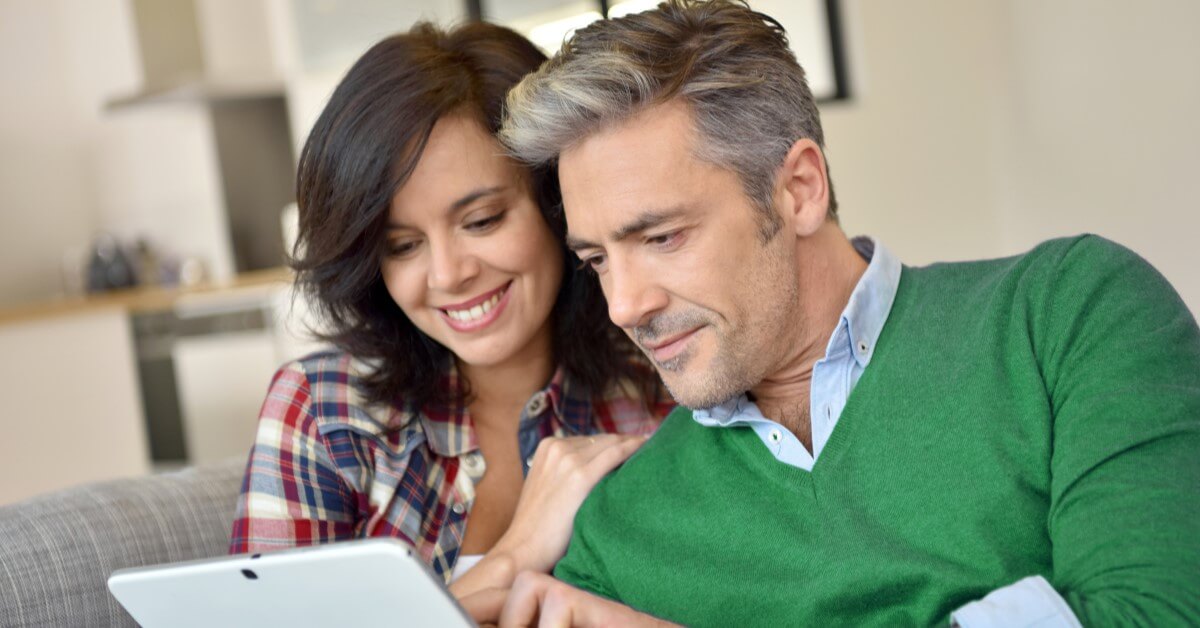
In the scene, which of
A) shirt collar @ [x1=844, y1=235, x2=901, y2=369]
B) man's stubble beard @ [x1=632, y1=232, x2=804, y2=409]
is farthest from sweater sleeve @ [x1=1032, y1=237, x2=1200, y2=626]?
man's stubble beard @ [x1=632, y1=232, x2=804, y2=409]

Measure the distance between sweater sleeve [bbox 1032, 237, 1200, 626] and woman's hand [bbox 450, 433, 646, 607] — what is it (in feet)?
1.99

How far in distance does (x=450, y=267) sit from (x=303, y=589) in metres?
0.66

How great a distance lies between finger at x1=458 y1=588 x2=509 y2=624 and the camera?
5.27ft

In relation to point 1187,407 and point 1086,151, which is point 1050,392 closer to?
point 1187,407

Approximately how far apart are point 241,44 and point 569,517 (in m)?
4.84

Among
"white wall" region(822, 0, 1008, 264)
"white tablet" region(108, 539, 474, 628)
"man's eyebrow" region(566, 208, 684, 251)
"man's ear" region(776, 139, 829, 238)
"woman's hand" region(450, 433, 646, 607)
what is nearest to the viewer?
"white tablet" region(108, 539, 474, 628)

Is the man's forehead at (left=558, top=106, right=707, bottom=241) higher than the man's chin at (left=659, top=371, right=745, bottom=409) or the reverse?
higher

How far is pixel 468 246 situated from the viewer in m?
1.79

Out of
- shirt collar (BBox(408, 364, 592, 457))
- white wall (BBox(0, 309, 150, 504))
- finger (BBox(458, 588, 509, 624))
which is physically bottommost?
white wall (BBox(0, 309, 150, 504))

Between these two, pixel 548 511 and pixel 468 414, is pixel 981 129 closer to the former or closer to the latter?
pixel 468 414

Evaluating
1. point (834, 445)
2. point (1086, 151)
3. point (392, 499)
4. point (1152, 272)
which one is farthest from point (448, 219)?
point (1086, 151)

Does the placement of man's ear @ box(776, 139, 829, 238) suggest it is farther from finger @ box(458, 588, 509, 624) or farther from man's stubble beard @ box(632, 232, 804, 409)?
finger @ box(458, 588, 509, 624)

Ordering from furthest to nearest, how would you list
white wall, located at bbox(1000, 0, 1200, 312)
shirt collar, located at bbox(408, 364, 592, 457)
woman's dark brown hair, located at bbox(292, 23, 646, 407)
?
white wall, located at bbox(1000, 0, 1200, 312), shirt collar, located at bbox(408, 364, 592, 457), woman's dark brown hair, located at bbox(292, 23, 646, 407)

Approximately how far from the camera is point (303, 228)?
1933 millimetres
